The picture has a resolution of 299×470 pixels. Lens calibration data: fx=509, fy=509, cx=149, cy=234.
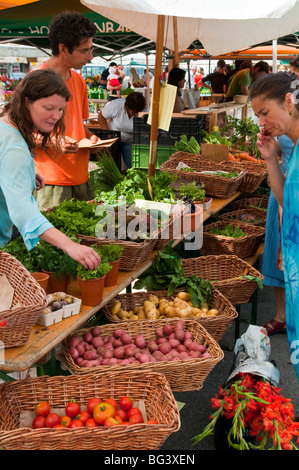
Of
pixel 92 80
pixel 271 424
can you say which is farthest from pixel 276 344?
pixel 92 80

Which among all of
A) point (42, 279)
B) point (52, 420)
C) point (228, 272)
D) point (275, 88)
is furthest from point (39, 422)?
point (228, 272)

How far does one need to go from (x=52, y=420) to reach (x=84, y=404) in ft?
0.62

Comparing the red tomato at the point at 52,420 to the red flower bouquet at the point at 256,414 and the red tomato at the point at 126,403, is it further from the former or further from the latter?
the red flower bouquet at the point at 256,414

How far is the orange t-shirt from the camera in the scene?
3.40 meters

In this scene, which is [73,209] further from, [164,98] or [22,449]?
[22,449]

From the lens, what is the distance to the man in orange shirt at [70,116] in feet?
10.2

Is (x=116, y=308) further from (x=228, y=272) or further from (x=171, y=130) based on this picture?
(x=171, y=130)

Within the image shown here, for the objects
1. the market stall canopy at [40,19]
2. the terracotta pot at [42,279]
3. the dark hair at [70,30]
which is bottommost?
the terracotta pot at [42,279]

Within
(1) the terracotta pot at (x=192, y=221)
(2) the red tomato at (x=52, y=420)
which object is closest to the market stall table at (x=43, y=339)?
(2) the red tomato at (x=52, y=420)

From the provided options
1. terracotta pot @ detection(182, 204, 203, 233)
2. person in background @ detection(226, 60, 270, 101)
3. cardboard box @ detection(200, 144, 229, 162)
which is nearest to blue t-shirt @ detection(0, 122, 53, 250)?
terracotta pot @ detection(182, 204, 203, 233)

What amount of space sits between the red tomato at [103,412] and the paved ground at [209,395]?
0.95 metres

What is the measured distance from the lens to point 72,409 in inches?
81.4

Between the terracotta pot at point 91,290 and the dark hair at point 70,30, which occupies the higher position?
the dark hair at point 70,30

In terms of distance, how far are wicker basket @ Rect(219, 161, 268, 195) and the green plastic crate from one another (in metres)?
0.70
